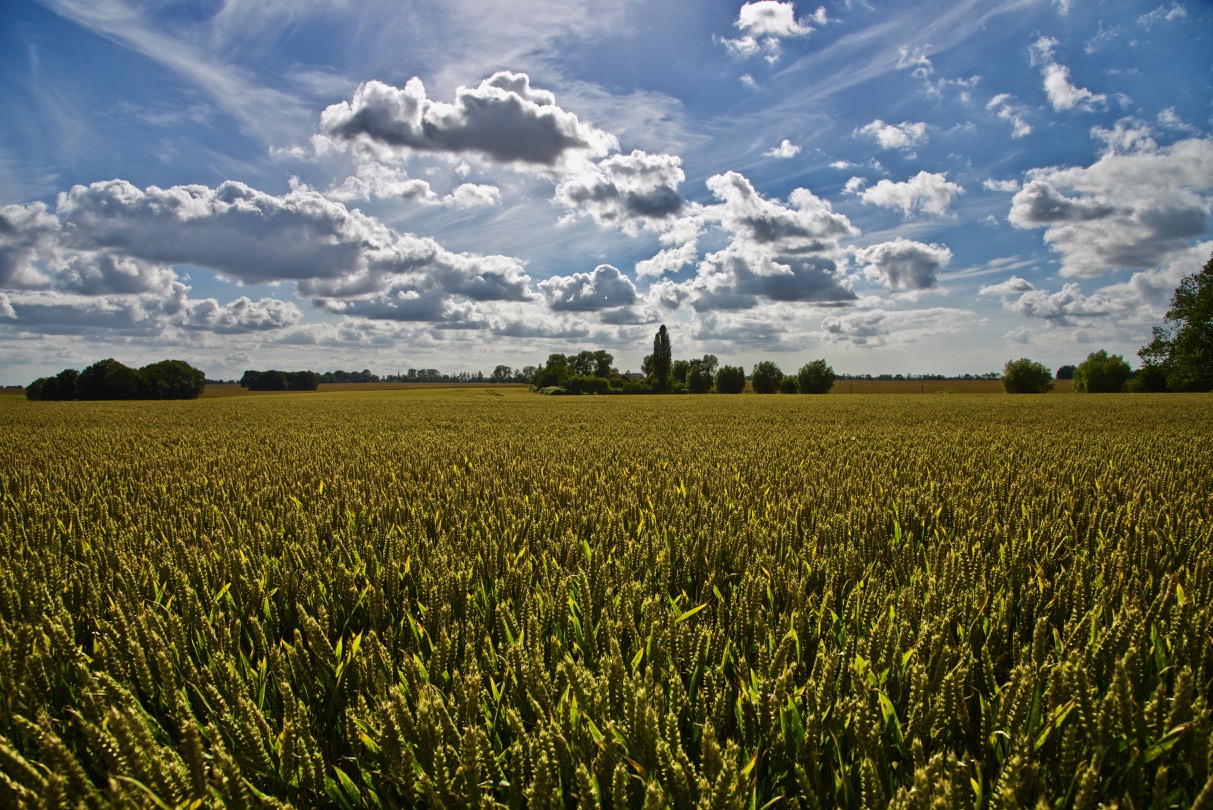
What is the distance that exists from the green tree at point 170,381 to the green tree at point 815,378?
86358 mm

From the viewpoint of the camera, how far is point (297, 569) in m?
2.60

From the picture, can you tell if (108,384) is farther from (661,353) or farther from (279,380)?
(661,353)

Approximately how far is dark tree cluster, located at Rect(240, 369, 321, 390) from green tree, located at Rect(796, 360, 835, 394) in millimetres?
81684

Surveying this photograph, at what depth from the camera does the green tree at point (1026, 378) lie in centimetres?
8244

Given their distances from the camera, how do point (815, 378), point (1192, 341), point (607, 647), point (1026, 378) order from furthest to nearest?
point (815, 378) → point (1026, 378) → point (1192, 341) → point (607, 647)

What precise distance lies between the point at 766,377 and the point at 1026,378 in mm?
39348

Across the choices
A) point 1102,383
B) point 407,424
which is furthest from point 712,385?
point 407,424

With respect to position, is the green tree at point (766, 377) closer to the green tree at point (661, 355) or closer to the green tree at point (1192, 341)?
the green tree at point (661, 355)

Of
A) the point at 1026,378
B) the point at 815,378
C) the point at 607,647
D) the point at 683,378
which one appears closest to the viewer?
the point at 607,647

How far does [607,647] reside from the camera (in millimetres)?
1837

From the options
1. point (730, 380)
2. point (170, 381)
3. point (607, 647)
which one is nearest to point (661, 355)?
point (730, 380)

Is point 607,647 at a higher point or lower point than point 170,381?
lower

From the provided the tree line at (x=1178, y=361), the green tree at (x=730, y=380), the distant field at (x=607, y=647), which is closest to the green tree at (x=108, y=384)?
the distant field at (x=607, y=647)

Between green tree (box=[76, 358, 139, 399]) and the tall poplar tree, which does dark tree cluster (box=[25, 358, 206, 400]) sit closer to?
green tree (box=[76, 358, 139, 399])
